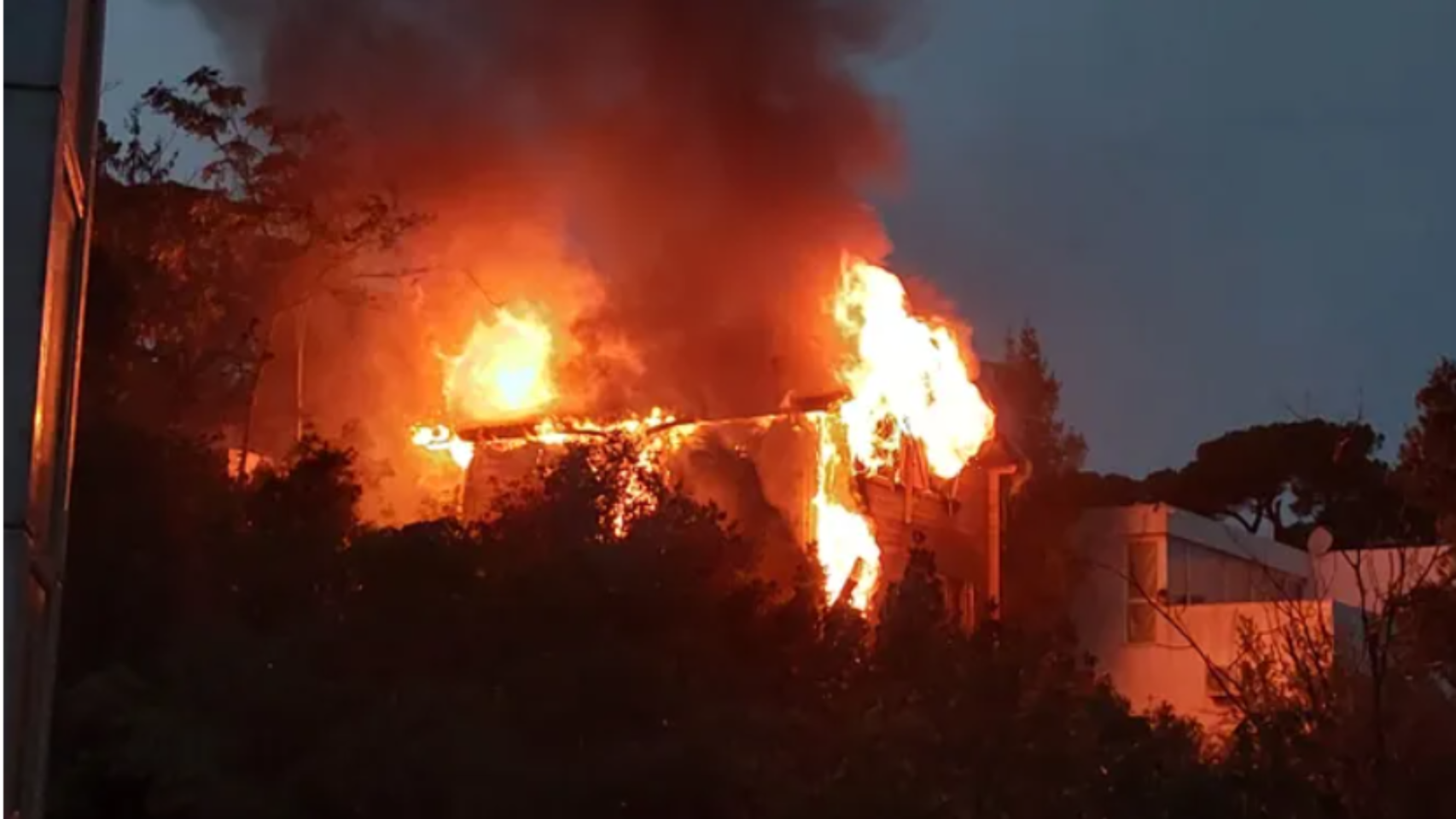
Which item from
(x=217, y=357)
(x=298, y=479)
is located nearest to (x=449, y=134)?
(x=217, y=357)

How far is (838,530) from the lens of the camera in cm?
2005

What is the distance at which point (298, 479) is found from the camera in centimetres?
1512

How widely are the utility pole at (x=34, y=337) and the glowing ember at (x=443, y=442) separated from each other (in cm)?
1795

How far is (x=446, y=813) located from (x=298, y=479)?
5.39 m

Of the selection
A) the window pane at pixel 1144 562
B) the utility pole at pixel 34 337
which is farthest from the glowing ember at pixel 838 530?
the utility pole at pixel 34 337

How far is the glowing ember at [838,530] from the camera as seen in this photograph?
19719 millimetres

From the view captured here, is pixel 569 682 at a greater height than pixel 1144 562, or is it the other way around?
pixel 1144 562

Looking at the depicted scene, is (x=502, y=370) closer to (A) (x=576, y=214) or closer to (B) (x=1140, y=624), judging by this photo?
(A) (x=576, y=214)

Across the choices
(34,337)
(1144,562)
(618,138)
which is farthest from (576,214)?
(34,337)

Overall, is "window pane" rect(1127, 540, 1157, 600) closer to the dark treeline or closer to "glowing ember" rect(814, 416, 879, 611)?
"glowing ember" rect(814, 416, 879, 611)

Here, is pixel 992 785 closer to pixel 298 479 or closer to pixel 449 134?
pixel 298 479

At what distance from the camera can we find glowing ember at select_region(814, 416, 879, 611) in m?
19.7

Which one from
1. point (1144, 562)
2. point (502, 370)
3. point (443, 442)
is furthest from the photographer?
point (1144, 562)

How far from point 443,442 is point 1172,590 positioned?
9.97 meters
